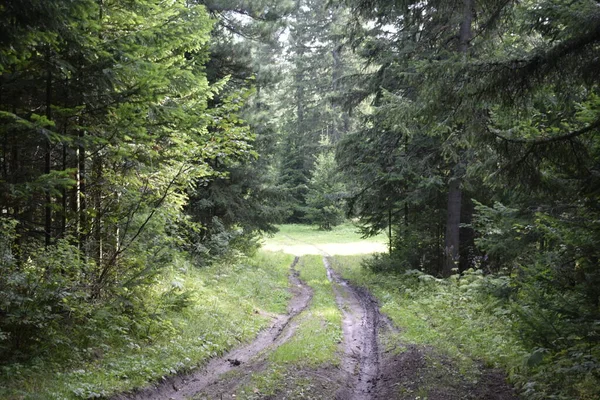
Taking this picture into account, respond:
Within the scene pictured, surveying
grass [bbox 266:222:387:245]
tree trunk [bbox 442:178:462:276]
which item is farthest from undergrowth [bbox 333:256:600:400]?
grass [bbox 266:222:387:245]

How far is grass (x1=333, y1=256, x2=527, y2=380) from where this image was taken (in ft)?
28.0

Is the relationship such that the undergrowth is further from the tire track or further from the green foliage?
the green foliage

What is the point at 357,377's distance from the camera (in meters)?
8.58

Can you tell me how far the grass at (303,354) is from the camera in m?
7.42

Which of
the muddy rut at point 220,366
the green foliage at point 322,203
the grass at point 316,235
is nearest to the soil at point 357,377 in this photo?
the muddy rut at point 220,366

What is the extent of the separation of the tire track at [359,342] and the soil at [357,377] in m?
0.02

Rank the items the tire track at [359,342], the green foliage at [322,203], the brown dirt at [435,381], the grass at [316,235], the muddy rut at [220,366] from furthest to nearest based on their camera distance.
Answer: the green foliage at [322,203] → the grass at [316,235] → the tire track at [359,342] → the muddy rut at [220,366] → the brown dirt at [435,381]

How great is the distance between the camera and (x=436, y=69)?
6.89 m

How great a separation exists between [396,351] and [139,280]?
18.1 ft

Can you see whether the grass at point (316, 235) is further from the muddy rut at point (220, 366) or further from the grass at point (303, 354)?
the muddy rut at point (220, 366)

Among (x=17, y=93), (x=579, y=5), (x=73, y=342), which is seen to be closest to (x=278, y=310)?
(x=73, y=342)

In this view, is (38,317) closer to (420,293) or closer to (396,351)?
(396,351)

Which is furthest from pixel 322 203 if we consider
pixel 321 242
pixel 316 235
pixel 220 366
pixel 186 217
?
pixel 220 366

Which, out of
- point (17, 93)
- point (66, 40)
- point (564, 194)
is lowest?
point (564, 194)
